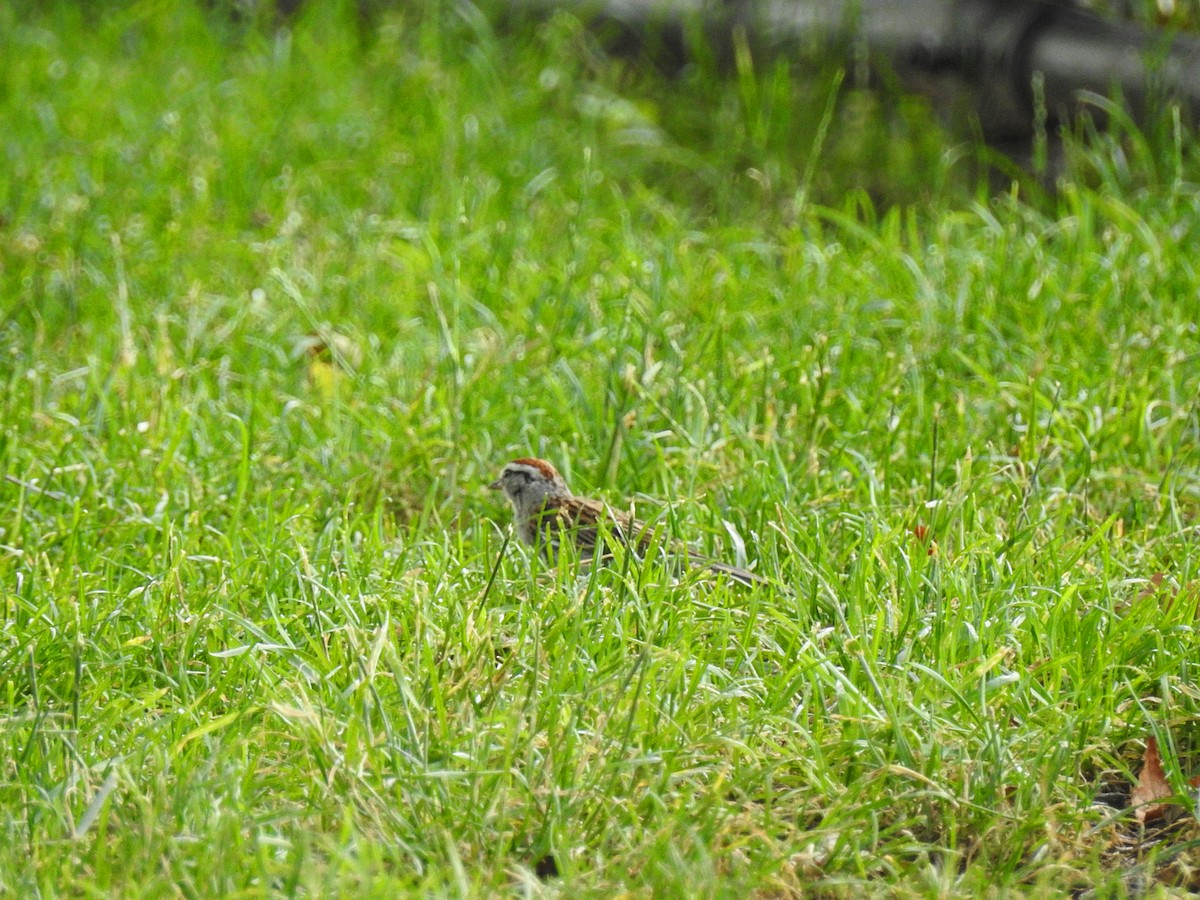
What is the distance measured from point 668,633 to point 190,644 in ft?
3.85

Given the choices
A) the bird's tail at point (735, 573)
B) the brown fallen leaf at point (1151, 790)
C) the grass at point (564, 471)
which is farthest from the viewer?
the bird's tail at point (735, 573)

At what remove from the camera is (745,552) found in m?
4.20

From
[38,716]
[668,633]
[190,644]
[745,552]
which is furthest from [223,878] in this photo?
[745,552]

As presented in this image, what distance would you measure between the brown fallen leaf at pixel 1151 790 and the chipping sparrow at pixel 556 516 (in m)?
1.04

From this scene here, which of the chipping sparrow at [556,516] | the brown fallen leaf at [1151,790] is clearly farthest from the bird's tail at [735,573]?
the brown fallen leaf at [1151,790]

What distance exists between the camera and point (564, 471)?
4.82m

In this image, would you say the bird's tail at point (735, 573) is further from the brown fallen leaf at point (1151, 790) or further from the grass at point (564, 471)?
the brown fallen leaf at point (1151, 790)

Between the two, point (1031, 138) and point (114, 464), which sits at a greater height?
point (1031, 138)

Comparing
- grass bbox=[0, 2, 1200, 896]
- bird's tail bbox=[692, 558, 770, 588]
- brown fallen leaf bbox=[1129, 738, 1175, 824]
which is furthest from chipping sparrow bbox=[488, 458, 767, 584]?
brown fallen leaf bbox=[1129, 738, 1175, 824]

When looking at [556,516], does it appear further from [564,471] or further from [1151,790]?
[1151,790]

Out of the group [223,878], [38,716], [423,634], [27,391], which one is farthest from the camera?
[27,391]

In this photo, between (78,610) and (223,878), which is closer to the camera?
(223,878)

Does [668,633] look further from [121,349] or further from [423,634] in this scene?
[121,349]

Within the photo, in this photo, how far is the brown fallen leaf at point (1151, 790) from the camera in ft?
11.0
